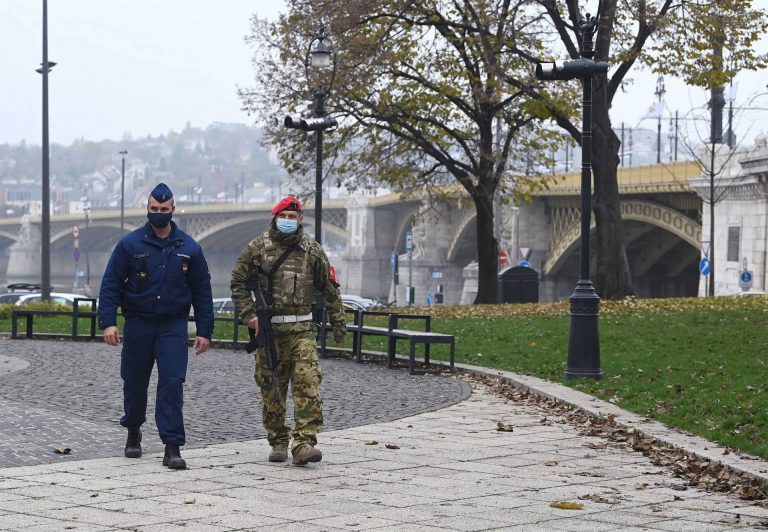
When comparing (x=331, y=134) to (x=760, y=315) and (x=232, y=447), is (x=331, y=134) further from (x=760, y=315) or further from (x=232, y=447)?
(x=232, y=447)

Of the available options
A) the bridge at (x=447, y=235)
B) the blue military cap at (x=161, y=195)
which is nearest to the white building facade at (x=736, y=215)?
the bridge at (x=447, y=235)

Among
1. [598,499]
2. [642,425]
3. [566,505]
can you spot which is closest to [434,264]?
[642,425]

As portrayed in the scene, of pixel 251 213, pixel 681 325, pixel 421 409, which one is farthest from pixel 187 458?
pixel 251 213

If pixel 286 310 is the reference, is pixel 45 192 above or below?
above

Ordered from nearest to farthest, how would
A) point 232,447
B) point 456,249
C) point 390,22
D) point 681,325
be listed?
point 232,447, point 681,325, point 390,22, point 456,249

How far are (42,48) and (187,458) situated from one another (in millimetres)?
23780

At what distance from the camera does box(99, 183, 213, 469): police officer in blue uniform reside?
Answer: 27.9 ft

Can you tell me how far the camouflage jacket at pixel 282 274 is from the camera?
8.78m

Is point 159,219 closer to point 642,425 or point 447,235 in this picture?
point 642,425

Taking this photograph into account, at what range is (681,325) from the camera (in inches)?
778

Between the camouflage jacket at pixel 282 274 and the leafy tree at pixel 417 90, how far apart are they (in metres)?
18.8

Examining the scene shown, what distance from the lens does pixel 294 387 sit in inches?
345

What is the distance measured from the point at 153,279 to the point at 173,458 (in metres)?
1.11

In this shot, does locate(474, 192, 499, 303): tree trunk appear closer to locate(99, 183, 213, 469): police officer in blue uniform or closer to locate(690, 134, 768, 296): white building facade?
locate(690, 134, 768, 296): white building facade
